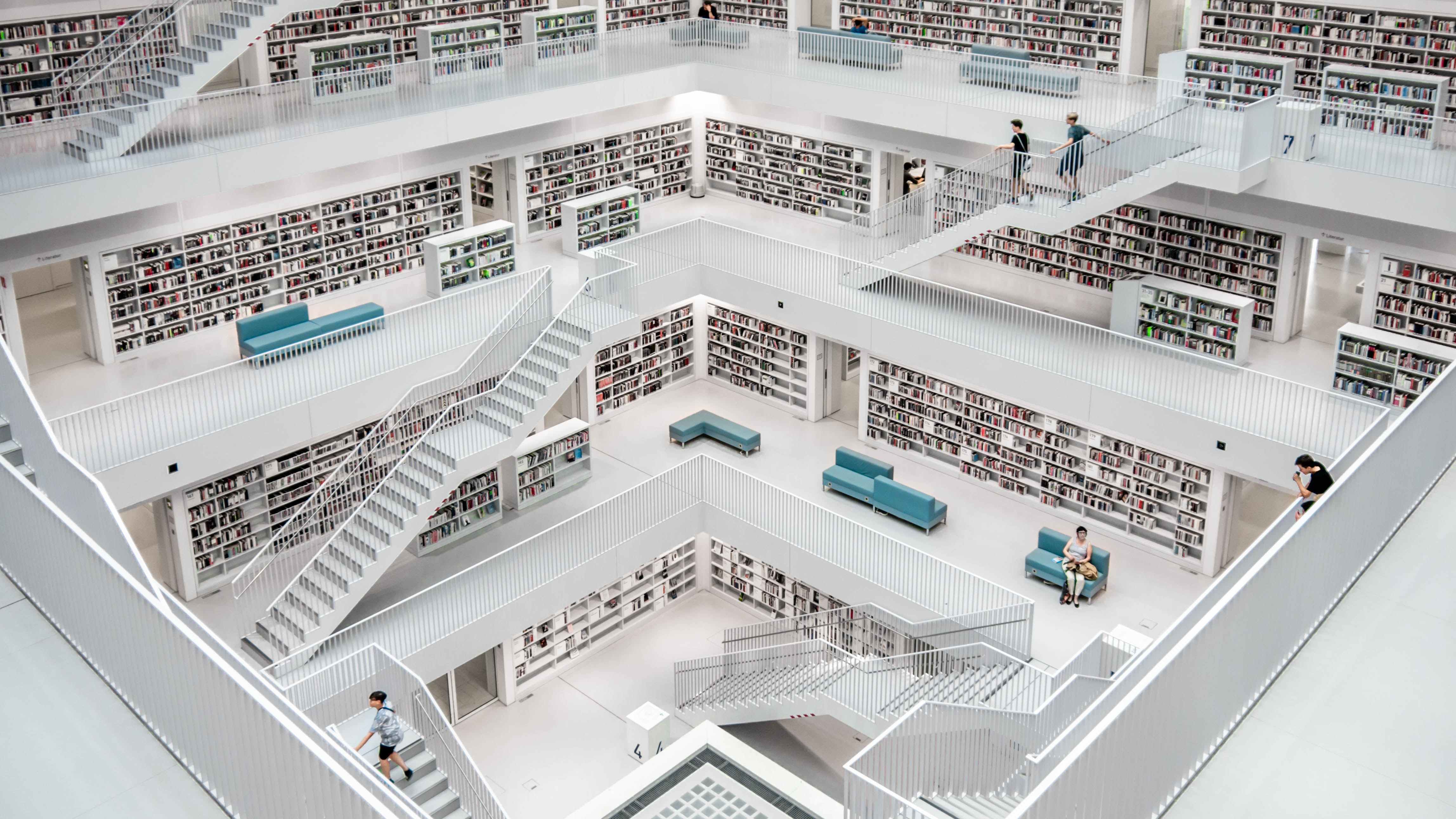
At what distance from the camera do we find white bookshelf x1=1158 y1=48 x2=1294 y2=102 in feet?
52.6

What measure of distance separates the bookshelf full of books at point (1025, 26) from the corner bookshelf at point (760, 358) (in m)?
5.50

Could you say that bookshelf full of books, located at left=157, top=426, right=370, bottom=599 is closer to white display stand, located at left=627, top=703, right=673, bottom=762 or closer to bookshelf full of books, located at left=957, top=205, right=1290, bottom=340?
white display stand, located at left=627, top=703, right=673, bottom=762

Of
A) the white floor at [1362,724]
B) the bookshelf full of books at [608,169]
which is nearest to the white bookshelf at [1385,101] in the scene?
the white floor at [1362,724]

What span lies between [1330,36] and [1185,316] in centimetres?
422

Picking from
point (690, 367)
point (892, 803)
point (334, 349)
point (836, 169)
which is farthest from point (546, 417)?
point (892, 803)

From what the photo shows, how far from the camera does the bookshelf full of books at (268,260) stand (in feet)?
53.7

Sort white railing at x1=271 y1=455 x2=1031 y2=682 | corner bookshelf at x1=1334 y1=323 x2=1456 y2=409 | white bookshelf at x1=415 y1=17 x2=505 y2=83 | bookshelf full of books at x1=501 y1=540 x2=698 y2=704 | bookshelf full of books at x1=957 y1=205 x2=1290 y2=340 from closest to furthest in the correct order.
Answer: white railing at x1=271 y1=455 x2=1031 y2=682, corner bookshelf at x1=1334 y1=323 x2=1456 y2=409, bookshelf full of books at x1=501 y1=540 x2=698 y2=704, bookshelf full of books at x1=957 y1=205 x2=1290 y2=340, white bookshelf at x1=415 y1=17 x2=505 y2=83

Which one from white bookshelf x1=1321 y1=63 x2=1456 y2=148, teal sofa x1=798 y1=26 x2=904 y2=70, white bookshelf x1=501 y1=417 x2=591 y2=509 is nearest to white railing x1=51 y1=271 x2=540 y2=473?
white bookshelf x1=501 y1=417 x2=591 y2=509

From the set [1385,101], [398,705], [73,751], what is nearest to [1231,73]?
[1385,101]

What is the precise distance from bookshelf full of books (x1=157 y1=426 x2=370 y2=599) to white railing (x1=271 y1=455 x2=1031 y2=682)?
2.76m

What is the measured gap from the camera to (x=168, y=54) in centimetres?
1575

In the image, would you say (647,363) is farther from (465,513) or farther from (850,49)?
(850,49)

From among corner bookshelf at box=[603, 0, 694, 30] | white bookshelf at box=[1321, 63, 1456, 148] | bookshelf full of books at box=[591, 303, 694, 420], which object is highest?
corner bookshelf at box=[603, 0, 694, 30]

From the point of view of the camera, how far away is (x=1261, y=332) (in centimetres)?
1703
